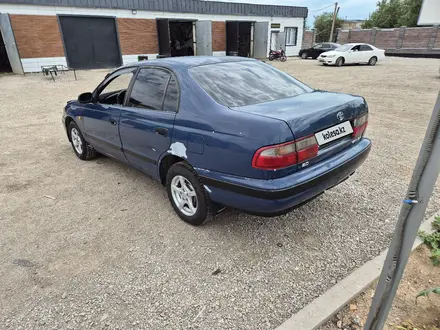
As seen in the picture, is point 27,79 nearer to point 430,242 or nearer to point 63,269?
point 63,269

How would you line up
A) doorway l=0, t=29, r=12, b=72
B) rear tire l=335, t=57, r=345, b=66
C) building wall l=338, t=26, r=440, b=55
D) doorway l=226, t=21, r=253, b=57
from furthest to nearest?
building wall l=338, t=26, r=440, b=55 < doorway l=226, t=21, r=253, b=57 < rear tire l=335, t=57, r=345, b=66 < doorway l=0, t=29, r=12, b=72

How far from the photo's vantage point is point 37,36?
15.6 m

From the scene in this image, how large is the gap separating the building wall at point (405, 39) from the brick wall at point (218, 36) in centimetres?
1892

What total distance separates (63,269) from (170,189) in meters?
1.19

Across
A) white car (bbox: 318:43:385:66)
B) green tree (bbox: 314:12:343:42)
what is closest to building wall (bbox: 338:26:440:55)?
white car (bbox: 318:43:385:66)

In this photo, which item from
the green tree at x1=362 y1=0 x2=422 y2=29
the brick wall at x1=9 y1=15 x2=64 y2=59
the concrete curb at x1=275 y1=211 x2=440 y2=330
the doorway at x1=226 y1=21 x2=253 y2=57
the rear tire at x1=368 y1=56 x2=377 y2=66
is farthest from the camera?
the green tree at x1=362 y1=0 x2=422 y2=29

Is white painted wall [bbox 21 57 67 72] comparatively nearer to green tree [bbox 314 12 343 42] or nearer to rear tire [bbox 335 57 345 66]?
rear tire [bbox 335 57 345 66]

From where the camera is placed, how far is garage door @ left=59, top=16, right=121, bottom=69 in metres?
16.4

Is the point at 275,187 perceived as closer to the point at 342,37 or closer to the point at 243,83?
the point at 243,83

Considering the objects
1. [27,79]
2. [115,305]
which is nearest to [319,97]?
[115,305]

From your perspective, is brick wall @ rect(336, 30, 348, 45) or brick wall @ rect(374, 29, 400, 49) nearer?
brick wall @ rect(374, 29, 400, 49)

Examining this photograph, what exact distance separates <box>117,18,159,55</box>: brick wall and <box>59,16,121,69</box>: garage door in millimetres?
496

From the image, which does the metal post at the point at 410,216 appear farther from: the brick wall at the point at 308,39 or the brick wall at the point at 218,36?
the brick wall at the point at 308,39

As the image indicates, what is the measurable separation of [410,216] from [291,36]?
95.8ft
